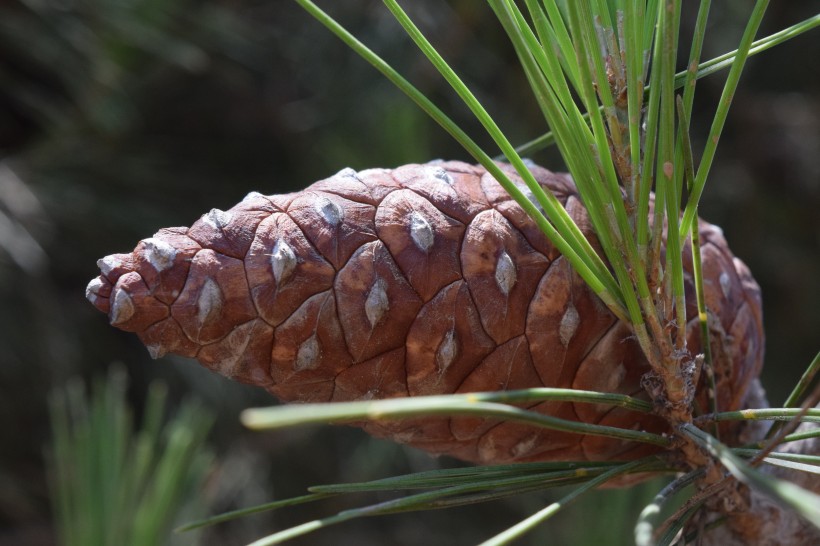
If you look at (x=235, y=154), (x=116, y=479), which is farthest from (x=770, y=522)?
(x=235, y=154)

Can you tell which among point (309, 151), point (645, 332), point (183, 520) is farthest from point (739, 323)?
point (309, 151)

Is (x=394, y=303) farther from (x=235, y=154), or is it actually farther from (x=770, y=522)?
(x=235, y=154)

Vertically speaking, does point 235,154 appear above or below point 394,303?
above

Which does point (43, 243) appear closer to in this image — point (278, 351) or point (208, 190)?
point (208, 190)

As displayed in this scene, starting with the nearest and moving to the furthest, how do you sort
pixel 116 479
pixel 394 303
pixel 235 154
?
pixel 394 303
pixel 116 479
pixel 235 154

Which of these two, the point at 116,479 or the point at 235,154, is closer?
the point at 116,479

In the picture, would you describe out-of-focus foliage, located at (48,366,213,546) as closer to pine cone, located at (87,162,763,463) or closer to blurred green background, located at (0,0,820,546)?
pine cone, located at (87,162,763,463)

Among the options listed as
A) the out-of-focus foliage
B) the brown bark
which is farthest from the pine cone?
the out-of-focus foliage
